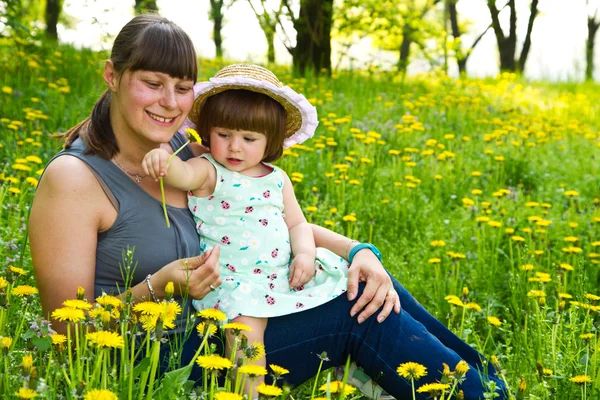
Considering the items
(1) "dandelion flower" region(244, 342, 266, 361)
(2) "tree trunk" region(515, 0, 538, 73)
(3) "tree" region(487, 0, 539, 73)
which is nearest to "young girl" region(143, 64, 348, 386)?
(1) "dandelion flower" region(244, 342, 266, 361)

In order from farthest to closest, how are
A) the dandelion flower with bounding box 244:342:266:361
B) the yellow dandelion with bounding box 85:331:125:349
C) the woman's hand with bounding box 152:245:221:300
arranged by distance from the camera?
the woman's hand with bounding box 152:245:221:300
the dandelion flower with bounding box 244:342:266:361
the yellow dandelion with bounding box 85:331:125:349

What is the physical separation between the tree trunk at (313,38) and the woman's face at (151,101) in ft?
20.4

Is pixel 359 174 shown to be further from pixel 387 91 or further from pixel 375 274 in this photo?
pixel 387 91

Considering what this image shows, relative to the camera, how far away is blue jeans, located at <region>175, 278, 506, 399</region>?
2199 millimetres

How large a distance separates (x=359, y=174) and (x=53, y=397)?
125 inches

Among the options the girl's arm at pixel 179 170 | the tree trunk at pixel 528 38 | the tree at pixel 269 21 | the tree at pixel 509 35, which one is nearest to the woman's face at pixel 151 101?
the girl's arm at pixel 179 170

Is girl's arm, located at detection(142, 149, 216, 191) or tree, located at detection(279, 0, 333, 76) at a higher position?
tree, located at detection(279, 0, 333, 76)

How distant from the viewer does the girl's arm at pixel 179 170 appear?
6.57ft

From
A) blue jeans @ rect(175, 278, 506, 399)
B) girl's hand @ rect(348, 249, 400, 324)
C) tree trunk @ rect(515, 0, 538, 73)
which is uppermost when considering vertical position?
tree trunk @ rect(515, 0, 538, 73)

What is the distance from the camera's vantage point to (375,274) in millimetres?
2307

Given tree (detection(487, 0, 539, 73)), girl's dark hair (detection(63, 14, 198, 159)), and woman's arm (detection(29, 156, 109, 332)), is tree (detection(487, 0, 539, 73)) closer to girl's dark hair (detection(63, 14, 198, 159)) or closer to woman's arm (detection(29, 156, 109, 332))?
girl's dark hair (detection(63, 14, 198, 159))

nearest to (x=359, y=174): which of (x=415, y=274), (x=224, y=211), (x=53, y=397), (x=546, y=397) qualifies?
(x=415, y=274)

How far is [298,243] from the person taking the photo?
A: 8.15 feet

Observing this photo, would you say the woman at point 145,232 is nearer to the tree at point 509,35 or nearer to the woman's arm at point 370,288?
the woman's arm at point 370,288
